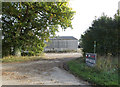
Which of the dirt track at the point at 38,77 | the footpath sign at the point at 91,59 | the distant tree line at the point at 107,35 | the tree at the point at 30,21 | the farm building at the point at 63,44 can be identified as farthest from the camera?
the farm building at the point at 63,44

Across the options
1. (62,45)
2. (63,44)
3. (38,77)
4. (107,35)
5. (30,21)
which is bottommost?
(38,77)

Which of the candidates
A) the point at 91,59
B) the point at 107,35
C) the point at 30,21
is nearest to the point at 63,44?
the point at 30,21

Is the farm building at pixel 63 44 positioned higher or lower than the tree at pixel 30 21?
lower

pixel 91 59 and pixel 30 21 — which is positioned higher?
pixel 30 21

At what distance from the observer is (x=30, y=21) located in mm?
15336

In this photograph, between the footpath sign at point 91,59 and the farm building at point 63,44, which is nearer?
the footpath sign at point 91,59

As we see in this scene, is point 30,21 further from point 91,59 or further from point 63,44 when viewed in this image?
point 63,44

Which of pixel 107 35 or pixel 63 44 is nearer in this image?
pixel 107 35

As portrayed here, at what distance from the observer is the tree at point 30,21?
1367 centimetres

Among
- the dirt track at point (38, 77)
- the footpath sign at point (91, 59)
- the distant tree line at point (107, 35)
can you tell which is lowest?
the dirt track at point (38, 77)

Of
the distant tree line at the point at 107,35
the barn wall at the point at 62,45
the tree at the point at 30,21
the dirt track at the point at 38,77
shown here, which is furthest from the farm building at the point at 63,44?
the dirt track at the point at 38,77

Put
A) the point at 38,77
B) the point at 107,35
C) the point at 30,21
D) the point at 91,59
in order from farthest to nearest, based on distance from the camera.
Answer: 1. the point at 30,21
2. the point at 107,35
3. the point at 91,59
4. the point at 38,77

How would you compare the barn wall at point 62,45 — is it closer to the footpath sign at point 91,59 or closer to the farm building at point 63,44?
the farm building at point 63,44

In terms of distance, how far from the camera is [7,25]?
1523cm
